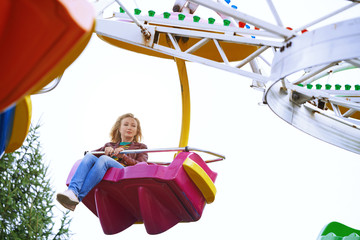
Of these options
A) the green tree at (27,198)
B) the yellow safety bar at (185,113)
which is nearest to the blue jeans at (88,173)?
the yellow safety bar at (185,113)

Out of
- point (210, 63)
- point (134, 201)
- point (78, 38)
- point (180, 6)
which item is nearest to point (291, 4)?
point (180, 6)

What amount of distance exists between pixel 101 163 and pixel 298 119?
72.0 inches

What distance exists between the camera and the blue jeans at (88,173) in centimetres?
483

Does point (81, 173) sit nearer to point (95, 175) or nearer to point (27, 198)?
point (95, 175)

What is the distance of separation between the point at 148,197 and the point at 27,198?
2.65m

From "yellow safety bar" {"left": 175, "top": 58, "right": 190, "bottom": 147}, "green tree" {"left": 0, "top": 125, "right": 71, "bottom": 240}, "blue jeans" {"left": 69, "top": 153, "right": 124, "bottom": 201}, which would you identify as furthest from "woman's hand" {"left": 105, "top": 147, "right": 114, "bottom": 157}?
"green tree" {"left": 0, "top": 125, "right": 71, "bottom": 240}

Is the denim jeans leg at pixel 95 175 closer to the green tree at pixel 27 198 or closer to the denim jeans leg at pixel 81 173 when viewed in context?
the denim jeans leg at pixel 81 173

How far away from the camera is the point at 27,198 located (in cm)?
717

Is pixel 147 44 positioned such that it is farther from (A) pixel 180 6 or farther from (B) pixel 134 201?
(B) pixel 134 201

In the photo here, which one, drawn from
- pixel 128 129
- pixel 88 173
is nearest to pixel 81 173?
pixel 88 173

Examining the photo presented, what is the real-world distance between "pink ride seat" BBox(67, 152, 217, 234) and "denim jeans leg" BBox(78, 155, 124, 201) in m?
0.07

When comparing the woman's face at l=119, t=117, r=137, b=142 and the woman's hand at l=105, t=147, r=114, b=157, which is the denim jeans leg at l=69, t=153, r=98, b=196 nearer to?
the woman's hand at l=105, t=147, r=114, b=157

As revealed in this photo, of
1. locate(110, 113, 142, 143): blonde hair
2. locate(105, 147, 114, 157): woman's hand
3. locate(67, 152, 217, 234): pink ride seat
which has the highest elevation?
locate(110, 113, 142, 143): blonde hair

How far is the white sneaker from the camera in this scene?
464cm
